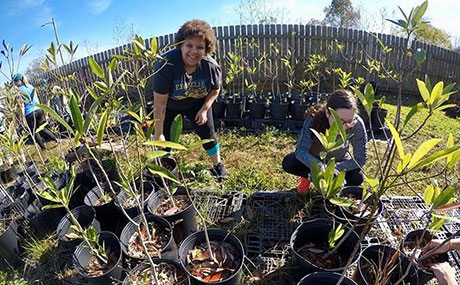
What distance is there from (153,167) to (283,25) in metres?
7.72

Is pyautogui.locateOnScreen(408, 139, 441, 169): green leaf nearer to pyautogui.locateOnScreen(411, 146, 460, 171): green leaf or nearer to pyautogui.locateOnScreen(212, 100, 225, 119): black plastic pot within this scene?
pyautogui.locateOnScreen(411, 146, 460, 171): green leaf

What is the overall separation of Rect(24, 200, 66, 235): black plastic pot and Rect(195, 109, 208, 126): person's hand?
4.75 feet

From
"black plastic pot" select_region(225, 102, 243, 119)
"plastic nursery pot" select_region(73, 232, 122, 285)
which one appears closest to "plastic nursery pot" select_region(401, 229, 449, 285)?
"plastic nursery pot" select_region(73, 232, 122, 285)

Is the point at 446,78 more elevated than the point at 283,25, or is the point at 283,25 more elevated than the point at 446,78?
the point at 283,25

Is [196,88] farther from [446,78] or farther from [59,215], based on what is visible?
[446,78]

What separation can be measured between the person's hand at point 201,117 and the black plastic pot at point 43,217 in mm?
1447

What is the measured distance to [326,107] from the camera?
2186 mm

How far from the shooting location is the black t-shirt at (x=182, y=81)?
2324mm

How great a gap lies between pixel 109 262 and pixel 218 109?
10.2 feet

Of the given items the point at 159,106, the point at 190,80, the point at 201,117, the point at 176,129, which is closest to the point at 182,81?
the point at 190,80

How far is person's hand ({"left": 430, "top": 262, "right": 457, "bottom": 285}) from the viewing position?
1427mm

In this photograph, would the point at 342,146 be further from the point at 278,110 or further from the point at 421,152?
the point at 278,110

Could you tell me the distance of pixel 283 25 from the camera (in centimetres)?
782

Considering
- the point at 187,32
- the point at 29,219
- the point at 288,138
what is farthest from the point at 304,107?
the point at 29,219
